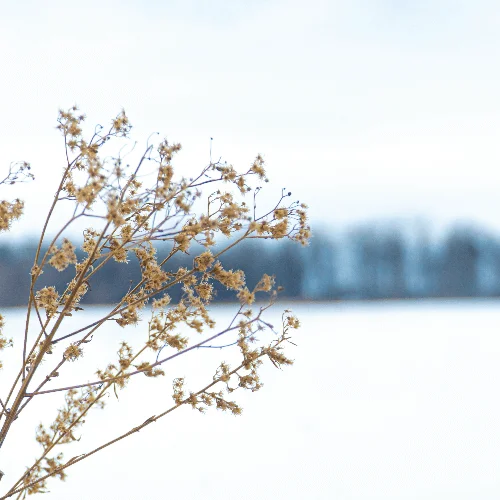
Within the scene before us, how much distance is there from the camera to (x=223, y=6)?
1.55 meters

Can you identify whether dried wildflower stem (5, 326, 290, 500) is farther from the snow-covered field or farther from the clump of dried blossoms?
the snow-covered field

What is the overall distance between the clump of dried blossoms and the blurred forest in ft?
12.2

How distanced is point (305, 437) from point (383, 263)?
9.74 ft

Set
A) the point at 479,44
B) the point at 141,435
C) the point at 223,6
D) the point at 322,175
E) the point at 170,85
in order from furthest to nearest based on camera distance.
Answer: the point at 322,175 → the point at 479,44 → the point at 141,435 → the point at 170,85 → the point at 223,6

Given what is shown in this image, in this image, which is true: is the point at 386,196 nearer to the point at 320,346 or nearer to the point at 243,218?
the point at 320,346

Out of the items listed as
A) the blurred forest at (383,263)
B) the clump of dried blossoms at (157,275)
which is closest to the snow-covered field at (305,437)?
the blurred forest at (383,263)

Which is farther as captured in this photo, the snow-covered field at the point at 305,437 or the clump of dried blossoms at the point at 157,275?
the snow-covered field at the point at 305,437

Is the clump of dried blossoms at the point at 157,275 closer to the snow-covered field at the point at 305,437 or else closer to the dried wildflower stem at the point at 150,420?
the dried wildflower stem at the point at 150,420

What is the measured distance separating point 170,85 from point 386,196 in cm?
383

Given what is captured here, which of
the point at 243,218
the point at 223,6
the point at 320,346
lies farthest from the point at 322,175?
the point at 243,218

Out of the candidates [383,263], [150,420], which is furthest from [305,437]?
[383,263]

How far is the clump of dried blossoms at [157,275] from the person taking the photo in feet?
1.70

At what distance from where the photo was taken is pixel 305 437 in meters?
2.96

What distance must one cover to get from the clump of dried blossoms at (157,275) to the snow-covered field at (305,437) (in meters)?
0.97
